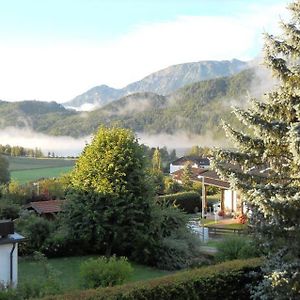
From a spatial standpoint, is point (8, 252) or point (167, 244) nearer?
point (8, 252)

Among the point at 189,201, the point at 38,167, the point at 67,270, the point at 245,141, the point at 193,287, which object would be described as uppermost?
the point at 245,141

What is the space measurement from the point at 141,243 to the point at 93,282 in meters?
8.02

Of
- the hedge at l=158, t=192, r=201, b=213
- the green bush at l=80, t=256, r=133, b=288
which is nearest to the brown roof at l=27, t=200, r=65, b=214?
the hedge at l=158, t=192, r=201, b=213

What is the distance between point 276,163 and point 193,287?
132 inches

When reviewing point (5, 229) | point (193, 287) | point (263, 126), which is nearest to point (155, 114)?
point (5, 229)

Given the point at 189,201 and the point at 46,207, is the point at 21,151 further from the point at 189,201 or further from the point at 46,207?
the point at 46,207

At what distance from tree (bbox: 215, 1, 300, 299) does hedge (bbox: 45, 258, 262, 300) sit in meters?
1.35

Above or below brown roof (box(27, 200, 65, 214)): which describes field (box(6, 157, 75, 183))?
below

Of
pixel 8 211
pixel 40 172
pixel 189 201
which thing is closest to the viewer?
pixel 8 211

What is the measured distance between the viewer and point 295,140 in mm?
9328

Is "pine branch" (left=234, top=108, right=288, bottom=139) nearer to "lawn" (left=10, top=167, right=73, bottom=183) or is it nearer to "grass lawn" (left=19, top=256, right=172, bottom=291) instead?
"grass lawn" (left=19, top=256, right=172, bottom=291)

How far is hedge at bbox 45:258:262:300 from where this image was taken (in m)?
10.3

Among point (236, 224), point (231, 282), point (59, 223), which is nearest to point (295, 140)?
point (231, 282)

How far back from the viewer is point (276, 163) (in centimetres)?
1105
